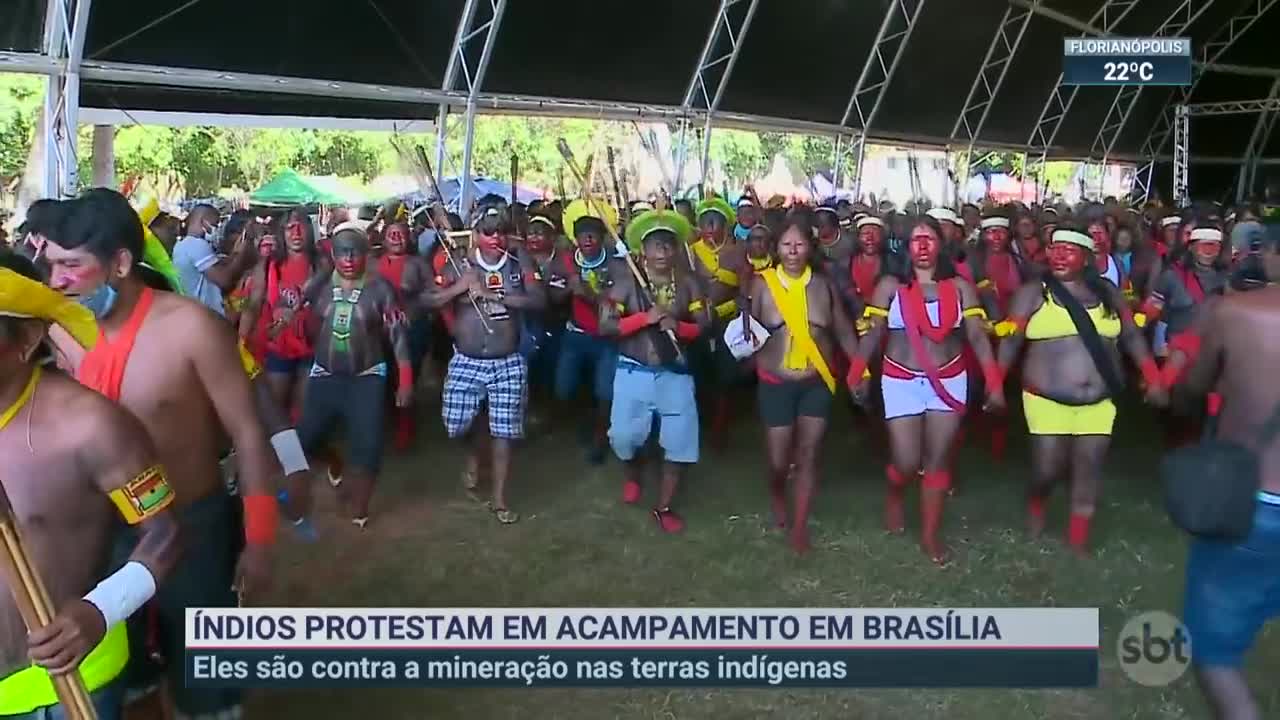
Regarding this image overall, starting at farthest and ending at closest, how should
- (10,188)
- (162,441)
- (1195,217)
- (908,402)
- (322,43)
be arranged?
(322,43) < (10,188) < (1195,217) < (908,402) < (162,441)

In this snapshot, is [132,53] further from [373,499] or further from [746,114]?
[746,114]

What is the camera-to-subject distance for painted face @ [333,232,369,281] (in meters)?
5.79

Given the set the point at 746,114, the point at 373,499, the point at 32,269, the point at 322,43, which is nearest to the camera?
the point at 32,269

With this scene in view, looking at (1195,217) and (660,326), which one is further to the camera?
(1195,217)

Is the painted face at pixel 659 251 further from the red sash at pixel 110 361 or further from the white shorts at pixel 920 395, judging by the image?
the red sash at pixel 110 361

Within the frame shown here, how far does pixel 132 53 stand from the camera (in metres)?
9.55

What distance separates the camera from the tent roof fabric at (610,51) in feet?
32.3

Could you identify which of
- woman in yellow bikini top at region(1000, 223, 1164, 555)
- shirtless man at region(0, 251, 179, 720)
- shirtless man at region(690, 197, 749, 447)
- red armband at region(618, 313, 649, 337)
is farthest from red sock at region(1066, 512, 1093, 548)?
shirtless man at region(0, 251, 179, 720)

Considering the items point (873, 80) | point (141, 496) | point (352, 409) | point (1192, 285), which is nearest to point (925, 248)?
point (1192, 285)

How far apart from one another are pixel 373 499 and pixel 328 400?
40.5 inches

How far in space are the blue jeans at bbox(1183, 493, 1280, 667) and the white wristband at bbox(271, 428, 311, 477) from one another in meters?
2.60

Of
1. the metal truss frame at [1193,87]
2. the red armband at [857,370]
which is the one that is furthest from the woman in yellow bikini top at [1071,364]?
the metal truss frame at [1193,87]

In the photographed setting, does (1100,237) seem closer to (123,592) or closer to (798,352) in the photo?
(798,352)

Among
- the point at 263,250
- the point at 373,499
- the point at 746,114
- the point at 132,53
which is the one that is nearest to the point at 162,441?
the point at 373,499
